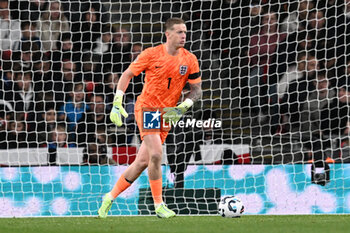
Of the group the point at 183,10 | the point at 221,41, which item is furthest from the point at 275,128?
the point at 183,10

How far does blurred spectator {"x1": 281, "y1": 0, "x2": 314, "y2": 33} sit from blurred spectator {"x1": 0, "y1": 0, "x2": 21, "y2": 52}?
365 centimetres

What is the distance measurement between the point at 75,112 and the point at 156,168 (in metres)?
3.00

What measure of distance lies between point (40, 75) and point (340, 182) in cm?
419

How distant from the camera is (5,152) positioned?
323 inches

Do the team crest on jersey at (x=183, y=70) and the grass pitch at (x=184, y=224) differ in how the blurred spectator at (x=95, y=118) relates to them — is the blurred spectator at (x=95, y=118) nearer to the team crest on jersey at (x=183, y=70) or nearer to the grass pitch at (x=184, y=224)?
the grass pitch at (x=184, y=224)

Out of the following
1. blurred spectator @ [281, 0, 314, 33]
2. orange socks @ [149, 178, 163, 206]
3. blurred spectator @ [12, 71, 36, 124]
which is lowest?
orange socks @ [149, 178, 163, 206]

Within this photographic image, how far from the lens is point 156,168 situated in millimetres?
6312

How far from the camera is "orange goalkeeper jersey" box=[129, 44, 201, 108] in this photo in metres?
6.37

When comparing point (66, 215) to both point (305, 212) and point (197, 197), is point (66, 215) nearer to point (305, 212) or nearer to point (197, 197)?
point (197, 197)

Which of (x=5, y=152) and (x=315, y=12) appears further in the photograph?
(x=315, y=12)

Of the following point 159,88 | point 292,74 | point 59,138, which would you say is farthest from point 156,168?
point 292,74

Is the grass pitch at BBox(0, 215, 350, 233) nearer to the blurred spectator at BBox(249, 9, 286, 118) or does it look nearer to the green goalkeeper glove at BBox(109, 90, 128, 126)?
the green goalkeeper glove at BBox(109, 90, 128, 126)

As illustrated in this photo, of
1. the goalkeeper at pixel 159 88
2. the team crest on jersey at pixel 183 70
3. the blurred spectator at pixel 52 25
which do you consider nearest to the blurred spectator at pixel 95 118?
the blurred spectator at pixel 52 25

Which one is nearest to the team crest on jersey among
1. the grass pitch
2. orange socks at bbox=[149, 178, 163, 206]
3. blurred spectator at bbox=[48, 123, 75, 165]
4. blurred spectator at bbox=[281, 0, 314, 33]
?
orange socks at bbox=[149, 178, 163, 206]
